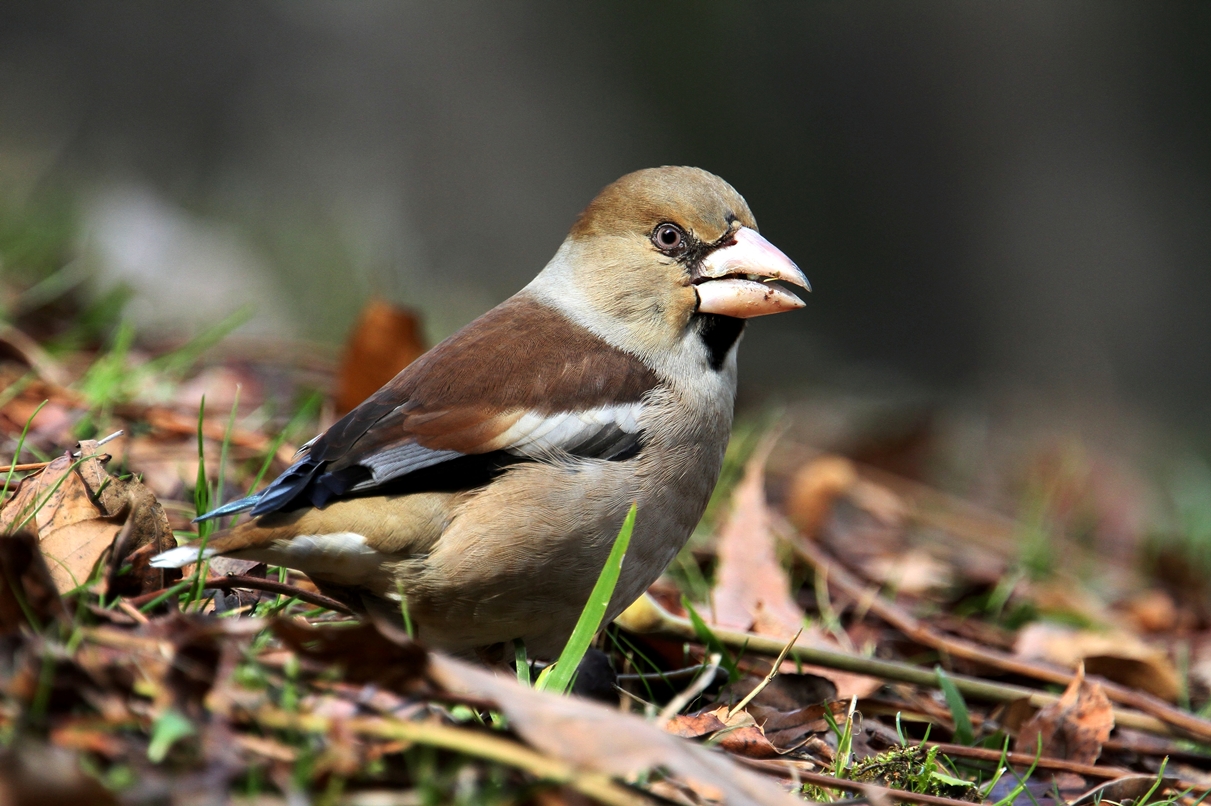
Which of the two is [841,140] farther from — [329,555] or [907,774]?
[329,555]

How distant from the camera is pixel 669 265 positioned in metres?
3.74

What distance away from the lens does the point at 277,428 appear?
4660mm

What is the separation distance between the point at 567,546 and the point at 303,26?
9.82 m

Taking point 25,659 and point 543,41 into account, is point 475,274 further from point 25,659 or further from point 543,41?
point 25,659

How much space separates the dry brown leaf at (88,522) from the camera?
2.72 m

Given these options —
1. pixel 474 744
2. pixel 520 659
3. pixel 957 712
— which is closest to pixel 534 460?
pixel 520 659

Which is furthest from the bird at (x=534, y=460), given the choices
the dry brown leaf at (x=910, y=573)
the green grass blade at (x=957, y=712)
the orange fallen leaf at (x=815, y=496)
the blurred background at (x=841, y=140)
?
the blurred background at (x=841, y=140)

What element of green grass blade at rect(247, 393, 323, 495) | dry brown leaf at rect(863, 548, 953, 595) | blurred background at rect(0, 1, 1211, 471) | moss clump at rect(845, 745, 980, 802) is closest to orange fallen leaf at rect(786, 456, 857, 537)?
dry brown leaf at rect(863, 548, 953, 595)

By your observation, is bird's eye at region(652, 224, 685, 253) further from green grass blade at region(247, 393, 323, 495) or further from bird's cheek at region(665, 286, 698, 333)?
green grass blade at region(247, 393, 323, 495)

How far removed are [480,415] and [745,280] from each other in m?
1.03

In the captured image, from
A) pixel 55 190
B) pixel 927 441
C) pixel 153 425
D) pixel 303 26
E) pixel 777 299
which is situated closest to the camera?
pixel 777 299

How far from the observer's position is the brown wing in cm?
293

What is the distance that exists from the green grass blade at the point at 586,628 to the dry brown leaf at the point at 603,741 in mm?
572

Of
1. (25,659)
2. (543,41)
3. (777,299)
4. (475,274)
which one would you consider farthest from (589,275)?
(543,41)
